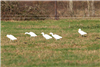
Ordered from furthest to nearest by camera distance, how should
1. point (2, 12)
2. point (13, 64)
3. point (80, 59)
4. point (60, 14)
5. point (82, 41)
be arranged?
point (60, 14), point (2, 12), point (82, 41), point (80, 59), point (13, 64)

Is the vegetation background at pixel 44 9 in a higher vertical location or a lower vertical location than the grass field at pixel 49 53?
higher

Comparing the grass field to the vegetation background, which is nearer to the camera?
the grass field

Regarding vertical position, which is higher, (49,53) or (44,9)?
(44,9)

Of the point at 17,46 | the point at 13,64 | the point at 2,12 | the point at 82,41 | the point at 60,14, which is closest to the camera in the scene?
the point at 13,64

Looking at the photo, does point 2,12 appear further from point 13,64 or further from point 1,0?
point 13,64

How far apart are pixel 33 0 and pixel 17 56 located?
12652 millimetres

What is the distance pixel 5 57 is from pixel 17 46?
1.47 metres

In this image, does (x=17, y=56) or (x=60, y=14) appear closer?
(x=17, y=56)

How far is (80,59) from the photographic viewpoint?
254 inches

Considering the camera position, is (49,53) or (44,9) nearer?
(49,53)

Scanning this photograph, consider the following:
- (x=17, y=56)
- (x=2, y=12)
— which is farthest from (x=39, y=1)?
(x=17, y=56)

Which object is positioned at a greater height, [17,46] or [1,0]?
[1,0]

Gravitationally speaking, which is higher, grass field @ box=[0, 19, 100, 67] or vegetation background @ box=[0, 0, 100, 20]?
vegetation background @ box=[0, 0, 100, 20]

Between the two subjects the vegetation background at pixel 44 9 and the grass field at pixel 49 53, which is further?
the vegetation background at pixel 44 9
